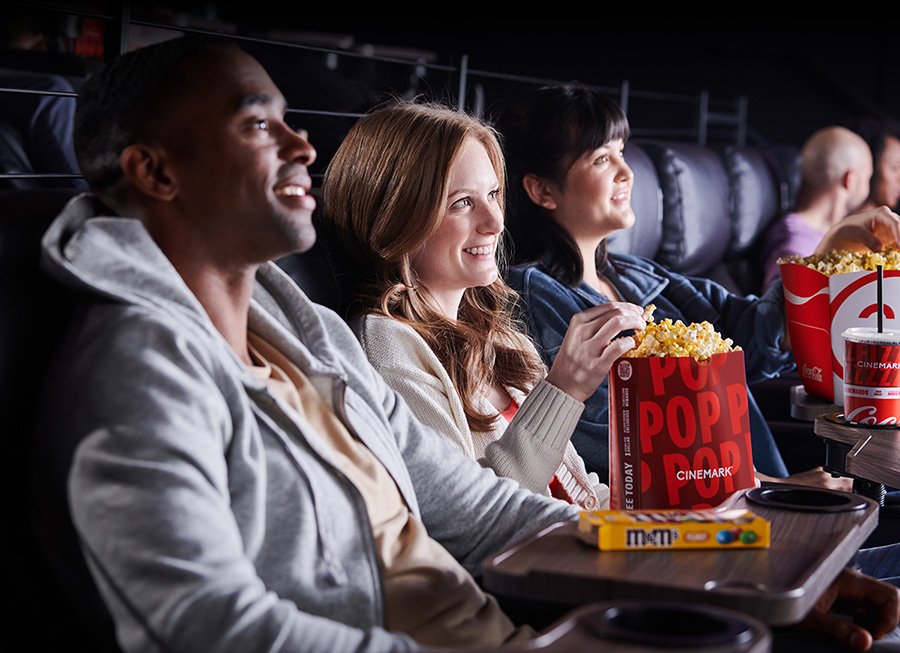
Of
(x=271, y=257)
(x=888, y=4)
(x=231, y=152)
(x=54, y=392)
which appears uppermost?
(x=888, y=4)

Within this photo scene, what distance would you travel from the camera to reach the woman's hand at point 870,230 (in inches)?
77.3

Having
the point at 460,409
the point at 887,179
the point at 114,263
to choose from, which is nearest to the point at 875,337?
the point at 460,409

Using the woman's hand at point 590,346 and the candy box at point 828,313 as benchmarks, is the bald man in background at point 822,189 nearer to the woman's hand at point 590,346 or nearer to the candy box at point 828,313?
the candy box at point 828,313

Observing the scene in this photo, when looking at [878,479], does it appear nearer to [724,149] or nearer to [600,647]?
[600,647]

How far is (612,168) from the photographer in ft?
6.99

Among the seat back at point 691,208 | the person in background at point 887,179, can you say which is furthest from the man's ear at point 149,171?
the person in background at point 887,179

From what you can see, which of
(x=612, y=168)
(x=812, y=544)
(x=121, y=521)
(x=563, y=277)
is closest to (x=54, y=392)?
(x=121, y=521)

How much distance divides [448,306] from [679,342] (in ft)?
1.65

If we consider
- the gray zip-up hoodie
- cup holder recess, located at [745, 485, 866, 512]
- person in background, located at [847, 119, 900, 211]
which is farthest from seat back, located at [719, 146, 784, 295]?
the gray zip-up hoodie

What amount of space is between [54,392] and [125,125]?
308 mm

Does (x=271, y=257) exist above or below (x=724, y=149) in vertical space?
below

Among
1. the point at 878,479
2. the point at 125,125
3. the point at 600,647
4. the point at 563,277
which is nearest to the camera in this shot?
the point at 600,647

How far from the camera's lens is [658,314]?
92.4 inches

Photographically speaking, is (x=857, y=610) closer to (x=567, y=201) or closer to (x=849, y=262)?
(x=849, y=262)
